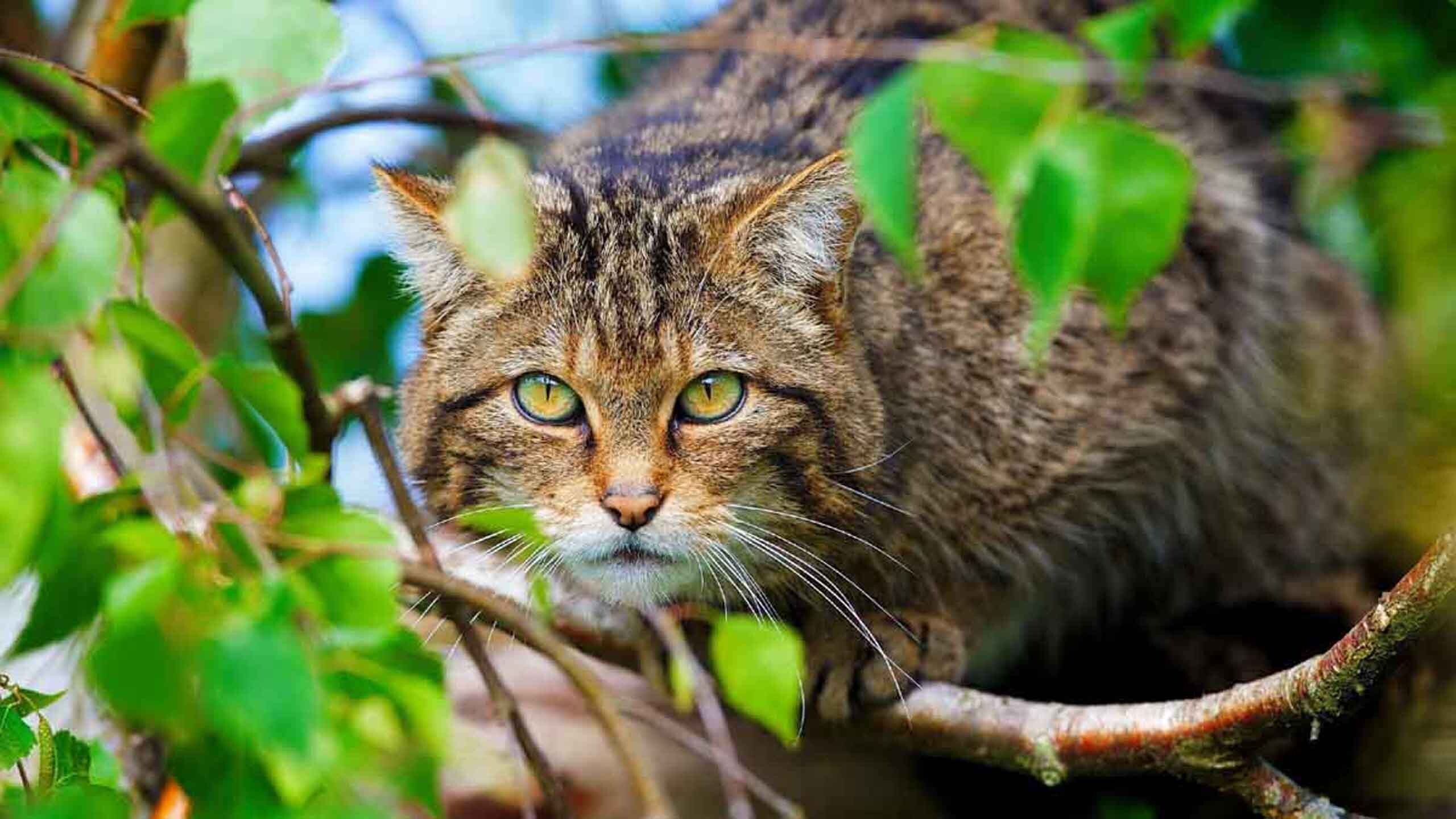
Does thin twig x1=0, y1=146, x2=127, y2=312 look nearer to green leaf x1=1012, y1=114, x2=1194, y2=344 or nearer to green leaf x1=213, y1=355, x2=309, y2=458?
green leaf x1=213, y1=355, x2=309, y2=458

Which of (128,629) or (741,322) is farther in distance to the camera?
(741,322)

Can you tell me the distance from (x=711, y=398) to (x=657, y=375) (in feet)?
0.40

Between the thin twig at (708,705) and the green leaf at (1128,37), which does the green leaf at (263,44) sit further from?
the green leaf at (1128,37)

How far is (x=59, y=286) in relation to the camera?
1.58m

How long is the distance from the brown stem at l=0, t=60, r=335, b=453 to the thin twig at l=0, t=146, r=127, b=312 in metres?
0.02

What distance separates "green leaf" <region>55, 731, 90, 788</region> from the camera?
80.9 inches

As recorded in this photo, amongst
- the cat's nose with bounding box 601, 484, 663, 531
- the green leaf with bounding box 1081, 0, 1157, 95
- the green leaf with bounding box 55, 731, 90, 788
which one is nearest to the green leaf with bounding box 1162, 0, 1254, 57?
the green leaf with bounding box 1081, 0, 1157, 95

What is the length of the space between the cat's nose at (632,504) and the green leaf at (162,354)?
79 cm

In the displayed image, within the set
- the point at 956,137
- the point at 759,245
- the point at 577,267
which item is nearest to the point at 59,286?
the point at 956,137

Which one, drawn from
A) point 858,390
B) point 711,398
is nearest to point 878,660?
point 858,390

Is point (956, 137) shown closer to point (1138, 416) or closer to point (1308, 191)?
point (1138, 416)

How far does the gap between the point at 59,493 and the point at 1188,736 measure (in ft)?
5.89

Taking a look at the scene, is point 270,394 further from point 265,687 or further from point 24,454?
point 265,687

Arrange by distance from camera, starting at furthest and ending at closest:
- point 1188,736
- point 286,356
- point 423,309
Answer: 1. point 423,309
2. point 1188,736
3. point 286,356
